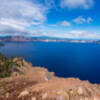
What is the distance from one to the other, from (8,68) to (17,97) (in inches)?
424

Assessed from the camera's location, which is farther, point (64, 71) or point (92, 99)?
point (64, 71)

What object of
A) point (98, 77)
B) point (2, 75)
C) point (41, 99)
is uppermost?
point (41, 99)

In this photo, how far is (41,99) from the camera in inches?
247

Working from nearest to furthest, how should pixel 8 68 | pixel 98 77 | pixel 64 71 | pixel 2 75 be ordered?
pixel 2 75 < pixel 8 68 < pixel 98 77 < pixel 64 71

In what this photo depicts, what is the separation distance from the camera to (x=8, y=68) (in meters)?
16.0

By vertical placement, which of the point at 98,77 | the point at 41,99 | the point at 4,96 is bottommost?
the point at 98,77

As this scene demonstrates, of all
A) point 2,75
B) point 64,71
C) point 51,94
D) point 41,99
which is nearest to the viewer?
point 41,99

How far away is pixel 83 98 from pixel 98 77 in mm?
31429

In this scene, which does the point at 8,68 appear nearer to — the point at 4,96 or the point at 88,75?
the point at 4,96

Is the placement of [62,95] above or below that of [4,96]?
above

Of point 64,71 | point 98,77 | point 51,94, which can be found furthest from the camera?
point 64,71

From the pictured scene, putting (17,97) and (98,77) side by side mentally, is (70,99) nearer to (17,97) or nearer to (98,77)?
(17,97)

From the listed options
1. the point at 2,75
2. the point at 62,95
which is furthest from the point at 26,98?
the point at 2,75

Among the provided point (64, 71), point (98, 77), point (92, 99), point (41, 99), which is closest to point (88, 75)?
point (98, 77)
